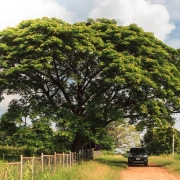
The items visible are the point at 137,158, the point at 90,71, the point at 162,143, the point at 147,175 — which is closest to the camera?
the point at 147,175

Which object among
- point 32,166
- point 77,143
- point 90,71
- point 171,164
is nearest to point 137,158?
point 171,164

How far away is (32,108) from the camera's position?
85.3 feet

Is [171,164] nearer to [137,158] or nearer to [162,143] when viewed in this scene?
[137,158]

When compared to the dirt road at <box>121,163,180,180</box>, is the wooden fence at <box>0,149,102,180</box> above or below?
above

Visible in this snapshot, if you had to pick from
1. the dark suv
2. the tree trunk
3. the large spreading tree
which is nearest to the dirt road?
the large spreading tree

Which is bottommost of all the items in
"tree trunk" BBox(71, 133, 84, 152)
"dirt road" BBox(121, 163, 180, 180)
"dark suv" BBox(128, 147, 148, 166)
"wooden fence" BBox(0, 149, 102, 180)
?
"dirt road" BBox(121, 163, 180, 180)

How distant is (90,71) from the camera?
1105 inches

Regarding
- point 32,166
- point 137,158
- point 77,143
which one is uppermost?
point 77,143

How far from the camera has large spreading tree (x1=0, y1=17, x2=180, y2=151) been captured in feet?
79.7

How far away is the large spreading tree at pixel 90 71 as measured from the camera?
2428 cm

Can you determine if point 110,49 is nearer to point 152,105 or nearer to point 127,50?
point 127,50

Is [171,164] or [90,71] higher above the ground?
[90,71]

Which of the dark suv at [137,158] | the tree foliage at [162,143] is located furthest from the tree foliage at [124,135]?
the dark suv at [137,158]

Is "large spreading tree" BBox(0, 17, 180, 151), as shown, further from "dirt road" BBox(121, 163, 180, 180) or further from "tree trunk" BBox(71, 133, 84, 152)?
"dirt road" BBox(121, 163, 180, 180)
